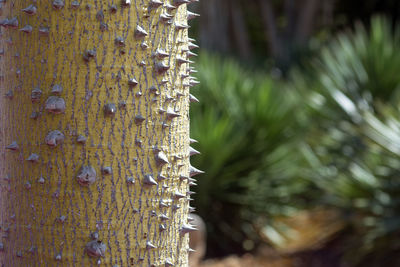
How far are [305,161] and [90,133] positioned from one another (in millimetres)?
6142

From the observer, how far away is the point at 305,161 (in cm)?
760

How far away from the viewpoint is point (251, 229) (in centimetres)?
712

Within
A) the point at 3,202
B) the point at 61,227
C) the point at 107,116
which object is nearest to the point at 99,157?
the point at 107,116

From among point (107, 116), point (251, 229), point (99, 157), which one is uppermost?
point (107, 116)

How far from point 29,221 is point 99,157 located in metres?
0.27

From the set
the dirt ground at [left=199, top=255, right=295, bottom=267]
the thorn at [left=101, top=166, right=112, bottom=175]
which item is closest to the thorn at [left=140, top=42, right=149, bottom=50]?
the thorn at [left=101, top=166, right=112, bottom=175]

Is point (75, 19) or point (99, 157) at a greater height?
point (75, 19)

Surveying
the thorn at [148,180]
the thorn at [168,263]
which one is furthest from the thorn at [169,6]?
the thorn at [168,263]

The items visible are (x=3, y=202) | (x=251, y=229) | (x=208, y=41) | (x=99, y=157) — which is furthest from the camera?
(x=208, y=41)

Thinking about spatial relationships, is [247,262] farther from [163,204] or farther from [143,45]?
[143,45]

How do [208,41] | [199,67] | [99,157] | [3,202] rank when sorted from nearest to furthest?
[99,157] → [3,202] → [199,67] → [208,41]

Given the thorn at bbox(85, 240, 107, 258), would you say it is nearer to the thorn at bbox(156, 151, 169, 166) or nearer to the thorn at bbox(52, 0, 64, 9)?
the thorn at bbox(156, 151, 169, 166)

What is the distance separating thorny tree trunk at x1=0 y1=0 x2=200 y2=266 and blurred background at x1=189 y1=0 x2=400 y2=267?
440cm

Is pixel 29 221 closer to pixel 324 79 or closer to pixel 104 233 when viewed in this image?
pixel 104 233
